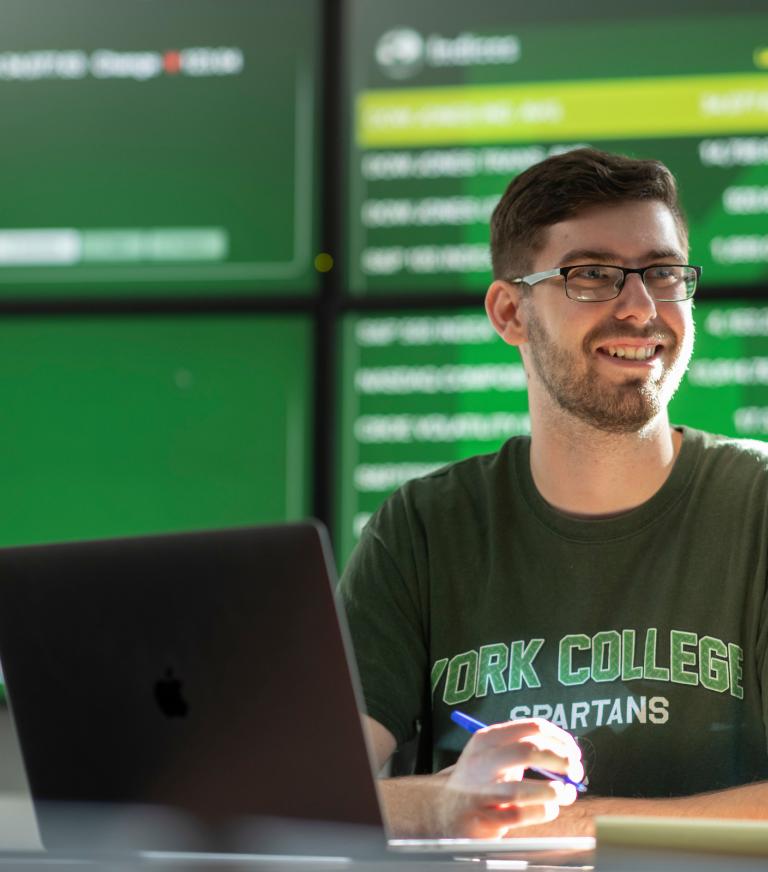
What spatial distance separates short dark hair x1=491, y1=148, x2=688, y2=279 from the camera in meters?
1.69

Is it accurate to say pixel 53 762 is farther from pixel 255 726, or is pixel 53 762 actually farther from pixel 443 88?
pixel 443 88

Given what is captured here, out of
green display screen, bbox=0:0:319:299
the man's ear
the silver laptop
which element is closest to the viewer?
the silver laptop

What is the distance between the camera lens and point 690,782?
1.47m

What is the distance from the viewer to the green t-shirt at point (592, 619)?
1476 millimetres

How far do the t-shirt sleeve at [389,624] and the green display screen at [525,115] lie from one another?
35.6 inches

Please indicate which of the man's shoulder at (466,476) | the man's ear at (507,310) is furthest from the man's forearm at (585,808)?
the man's ear at (507,310)

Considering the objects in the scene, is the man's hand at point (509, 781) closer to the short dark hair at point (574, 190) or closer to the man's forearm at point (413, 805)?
the man's forearm at point (413, 805)

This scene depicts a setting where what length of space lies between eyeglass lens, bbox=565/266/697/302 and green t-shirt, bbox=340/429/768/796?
198 millimetres

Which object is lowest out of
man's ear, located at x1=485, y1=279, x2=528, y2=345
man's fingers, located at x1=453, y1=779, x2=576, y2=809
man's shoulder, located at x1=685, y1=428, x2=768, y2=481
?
man's fingers, located at x1=453, y1=779, x2=576, y2=809

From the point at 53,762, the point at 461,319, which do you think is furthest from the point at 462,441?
the point at 53,762

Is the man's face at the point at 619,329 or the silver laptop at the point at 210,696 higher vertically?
the man's face at the point at 619,329

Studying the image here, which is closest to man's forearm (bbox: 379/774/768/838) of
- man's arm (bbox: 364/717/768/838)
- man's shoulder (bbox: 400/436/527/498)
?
man's arm (bbox: 364/717/768/838)

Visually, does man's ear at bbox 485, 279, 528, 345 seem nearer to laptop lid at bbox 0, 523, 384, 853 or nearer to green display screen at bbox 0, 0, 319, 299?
green display screen at bbox 0, 0, 319, 299

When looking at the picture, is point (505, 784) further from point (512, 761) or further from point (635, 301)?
point (635, 301)
